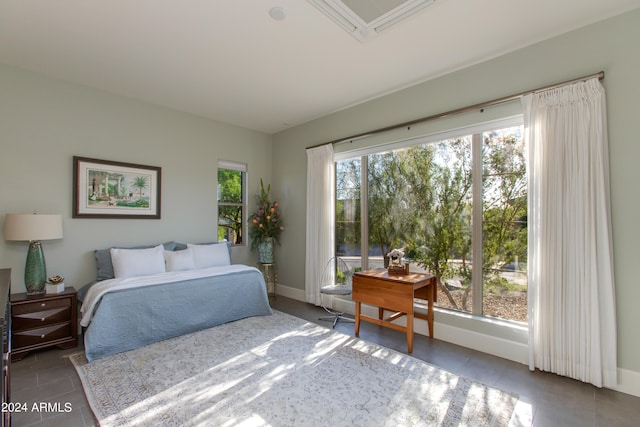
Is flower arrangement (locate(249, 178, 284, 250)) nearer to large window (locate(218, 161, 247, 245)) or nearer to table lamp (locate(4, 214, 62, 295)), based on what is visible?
large window (locate(218, 161, 247, 245))

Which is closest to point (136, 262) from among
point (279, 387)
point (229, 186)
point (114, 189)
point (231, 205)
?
point (114, 189)

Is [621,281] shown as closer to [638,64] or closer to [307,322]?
[638,64]

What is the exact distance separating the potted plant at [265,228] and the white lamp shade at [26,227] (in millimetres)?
2505

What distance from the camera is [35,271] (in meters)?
2.94

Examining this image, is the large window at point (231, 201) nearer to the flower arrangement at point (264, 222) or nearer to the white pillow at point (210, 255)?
the flower arrangement at point (264, 222)

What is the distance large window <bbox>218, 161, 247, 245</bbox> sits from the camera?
478 cm

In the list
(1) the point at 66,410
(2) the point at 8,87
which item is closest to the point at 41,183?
(2) the point at 8,87

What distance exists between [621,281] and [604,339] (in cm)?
45

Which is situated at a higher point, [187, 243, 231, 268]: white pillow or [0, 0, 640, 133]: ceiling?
[0, 0, 640, 133]: ceiling

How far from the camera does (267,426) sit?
1.84m

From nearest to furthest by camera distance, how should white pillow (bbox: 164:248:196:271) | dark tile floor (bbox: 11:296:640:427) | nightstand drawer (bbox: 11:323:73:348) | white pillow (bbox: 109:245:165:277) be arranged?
dark tile floor (bbox: 11:296:640:427), nightstand drawer (bbox: 11:323:73:348), white pillow (bbox: 109:245:165:277), white pillow (bbox: 164:248:196:271)

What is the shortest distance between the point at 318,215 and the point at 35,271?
10.3 feet

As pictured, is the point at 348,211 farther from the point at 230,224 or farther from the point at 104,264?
the point at 104,264

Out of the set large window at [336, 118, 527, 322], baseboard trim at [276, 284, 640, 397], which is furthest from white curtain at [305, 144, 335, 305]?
baseboard trim at [276, 284, 640, 397]
